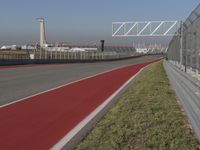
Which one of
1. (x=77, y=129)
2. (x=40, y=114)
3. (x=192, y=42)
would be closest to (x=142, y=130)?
(x=77, y=129)

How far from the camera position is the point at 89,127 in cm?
965

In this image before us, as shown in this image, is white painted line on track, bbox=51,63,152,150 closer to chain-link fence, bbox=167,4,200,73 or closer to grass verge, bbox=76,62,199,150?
grass verge, bbox=76,62,199,150

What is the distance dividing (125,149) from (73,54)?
68.1 metres

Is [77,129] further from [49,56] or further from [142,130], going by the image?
[49,56]

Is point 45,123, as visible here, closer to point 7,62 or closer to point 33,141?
point 33,141

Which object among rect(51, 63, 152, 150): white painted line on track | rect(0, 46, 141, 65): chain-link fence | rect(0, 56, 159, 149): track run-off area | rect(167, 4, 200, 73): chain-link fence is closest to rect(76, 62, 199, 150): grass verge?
rect(51, 63, 152, 150): white painted line on track

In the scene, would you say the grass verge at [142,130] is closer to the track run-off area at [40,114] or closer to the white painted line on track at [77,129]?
the white painted line on track at [77,129]

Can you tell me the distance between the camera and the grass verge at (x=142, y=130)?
7719 mm

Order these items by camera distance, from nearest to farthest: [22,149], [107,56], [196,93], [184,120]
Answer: [22,149] → [196,93] → [184,120] → [107,56]

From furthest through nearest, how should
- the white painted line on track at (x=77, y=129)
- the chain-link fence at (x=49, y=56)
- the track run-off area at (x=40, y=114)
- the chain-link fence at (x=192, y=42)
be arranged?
the chain-link fence at (x=49, y=56)
the chain-link fence at (x=192, y=42)
the track run-off area at (x=40, y=114)
the white painted line on track at (x=77, y=129)

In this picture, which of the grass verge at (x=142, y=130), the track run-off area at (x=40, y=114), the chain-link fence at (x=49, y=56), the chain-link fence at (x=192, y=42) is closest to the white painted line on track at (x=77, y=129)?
the track run-off area at (x=40, y=114)

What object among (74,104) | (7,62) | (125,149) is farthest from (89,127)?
(7,62)

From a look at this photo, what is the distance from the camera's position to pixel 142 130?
29.7 feet

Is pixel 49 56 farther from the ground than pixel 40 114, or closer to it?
closer to it
